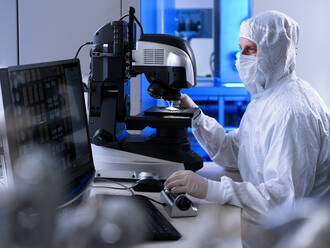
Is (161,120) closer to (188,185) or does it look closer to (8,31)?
(188,185)

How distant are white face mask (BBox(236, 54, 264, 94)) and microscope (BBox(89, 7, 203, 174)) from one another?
0.63 ft

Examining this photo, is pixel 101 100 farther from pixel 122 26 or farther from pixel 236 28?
pixel 236 28

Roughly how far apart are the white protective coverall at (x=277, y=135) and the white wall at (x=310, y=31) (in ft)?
5.45

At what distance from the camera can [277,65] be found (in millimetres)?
1355

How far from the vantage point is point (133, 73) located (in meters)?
1.43

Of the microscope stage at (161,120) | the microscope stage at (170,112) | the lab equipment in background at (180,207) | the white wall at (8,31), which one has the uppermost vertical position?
the white wall at (8,31)

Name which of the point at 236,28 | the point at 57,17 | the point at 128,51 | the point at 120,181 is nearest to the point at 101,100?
the point at 128,51

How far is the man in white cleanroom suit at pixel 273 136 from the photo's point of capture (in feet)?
3.49

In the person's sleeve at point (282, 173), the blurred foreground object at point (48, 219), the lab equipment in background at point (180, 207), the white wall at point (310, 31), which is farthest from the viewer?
the white wall at point (310, 31)

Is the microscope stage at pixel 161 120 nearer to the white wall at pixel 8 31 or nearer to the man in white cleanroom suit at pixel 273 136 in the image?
the man in white cleanroom suit at pixel 273 136

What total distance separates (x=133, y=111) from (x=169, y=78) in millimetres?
775

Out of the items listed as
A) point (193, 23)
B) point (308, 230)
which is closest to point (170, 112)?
point (308, 230)

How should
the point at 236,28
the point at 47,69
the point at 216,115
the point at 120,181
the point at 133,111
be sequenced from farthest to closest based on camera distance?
the point at 216,115, the point at 236,28, the point at 133,111, the point at 120,181, the point at 47,69

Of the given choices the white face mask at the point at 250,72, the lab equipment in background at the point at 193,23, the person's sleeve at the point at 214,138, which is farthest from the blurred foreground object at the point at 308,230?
the lab equipment in background at the point at 193,23
